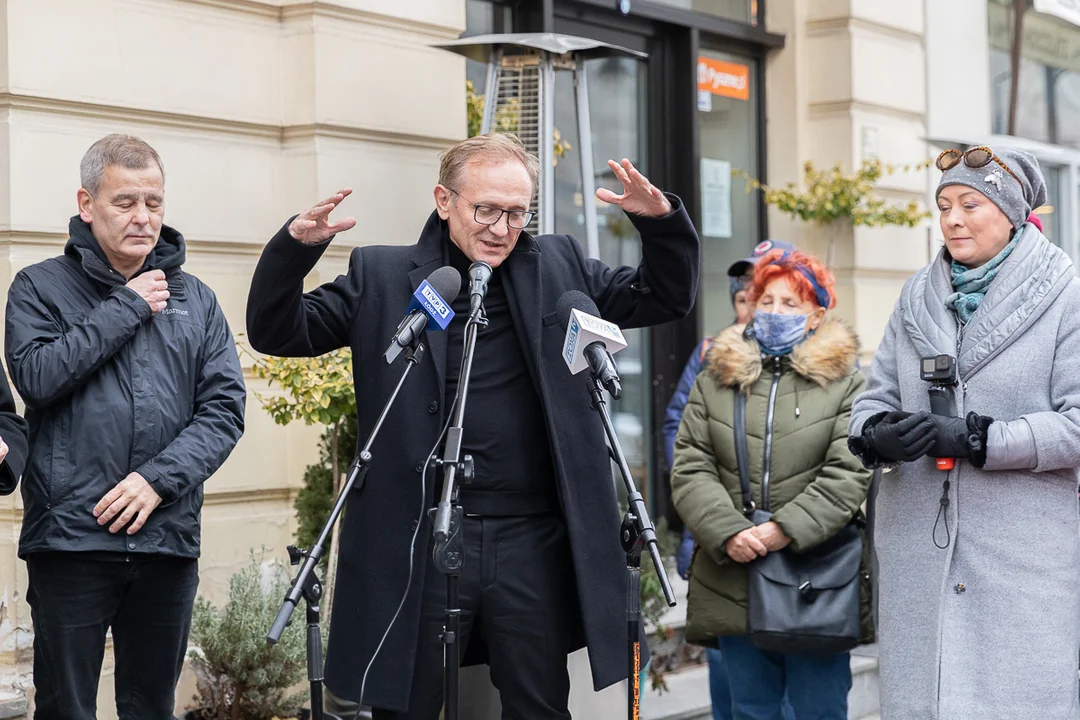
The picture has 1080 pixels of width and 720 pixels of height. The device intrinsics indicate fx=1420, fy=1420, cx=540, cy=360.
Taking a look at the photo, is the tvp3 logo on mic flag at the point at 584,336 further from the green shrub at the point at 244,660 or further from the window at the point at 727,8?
→ the window at the point at 727,8

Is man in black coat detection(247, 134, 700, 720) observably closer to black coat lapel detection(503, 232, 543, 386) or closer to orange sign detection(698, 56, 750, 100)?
black coat lapel detection(503, 232, 543, 386)

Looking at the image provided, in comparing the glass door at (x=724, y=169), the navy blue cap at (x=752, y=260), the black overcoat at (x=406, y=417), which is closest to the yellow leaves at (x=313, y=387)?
the black overcoat at (x=406, y=417)

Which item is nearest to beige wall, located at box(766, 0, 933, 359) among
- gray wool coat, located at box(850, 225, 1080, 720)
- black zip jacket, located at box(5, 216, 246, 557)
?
gray wool coat, located at box(850, 225, 1080, 720)

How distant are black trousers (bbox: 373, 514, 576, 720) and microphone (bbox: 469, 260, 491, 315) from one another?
0.61 metres

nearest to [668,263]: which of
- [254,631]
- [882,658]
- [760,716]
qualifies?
[882,658]

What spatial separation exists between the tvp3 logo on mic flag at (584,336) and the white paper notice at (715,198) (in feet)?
17.7

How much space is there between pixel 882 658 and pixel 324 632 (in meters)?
2.07

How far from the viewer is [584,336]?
312cm

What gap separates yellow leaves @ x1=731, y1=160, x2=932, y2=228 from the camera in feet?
28.1

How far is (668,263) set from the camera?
144 inches

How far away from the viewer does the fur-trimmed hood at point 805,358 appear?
4.77 metres

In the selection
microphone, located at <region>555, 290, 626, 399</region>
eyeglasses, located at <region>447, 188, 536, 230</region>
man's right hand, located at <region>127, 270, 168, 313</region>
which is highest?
eyeglasses, located at <region>447, 188, 536, 230</region>

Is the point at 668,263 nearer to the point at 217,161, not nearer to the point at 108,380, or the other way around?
the point at 108,380

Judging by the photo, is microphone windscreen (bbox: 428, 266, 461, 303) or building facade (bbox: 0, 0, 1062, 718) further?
building facade (bbox: 0, 0, 1062, 718)
